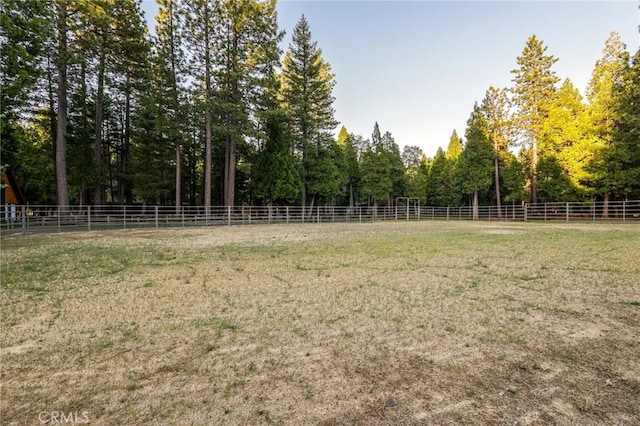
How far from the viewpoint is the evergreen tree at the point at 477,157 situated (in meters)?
24.8

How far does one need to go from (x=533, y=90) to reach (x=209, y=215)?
23.2 metres

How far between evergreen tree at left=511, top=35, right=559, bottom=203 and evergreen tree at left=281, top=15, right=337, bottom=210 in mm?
14164

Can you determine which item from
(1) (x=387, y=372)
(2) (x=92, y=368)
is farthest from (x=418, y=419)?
(2) (x=92, y=368)

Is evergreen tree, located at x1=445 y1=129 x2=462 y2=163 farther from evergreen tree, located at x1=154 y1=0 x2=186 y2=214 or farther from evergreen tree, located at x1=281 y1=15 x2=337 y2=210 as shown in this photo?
evergreen tree, located at x1=154 y1=0 x2=186 y2=214

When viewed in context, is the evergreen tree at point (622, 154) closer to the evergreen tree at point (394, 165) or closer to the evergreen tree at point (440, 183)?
the evergreen tree at point (440, 183)

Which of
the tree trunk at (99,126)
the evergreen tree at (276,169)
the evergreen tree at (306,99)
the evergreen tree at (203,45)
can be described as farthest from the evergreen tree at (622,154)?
the tree trunk at (99,126)

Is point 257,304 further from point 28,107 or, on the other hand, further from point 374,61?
point 28,107

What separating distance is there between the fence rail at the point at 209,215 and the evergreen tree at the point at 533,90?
3.44 metres

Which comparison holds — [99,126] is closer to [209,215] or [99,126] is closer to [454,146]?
[209,215]

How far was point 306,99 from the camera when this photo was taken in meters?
24.0

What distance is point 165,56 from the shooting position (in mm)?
17125

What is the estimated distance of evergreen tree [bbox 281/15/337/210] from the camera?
23969 millimetres

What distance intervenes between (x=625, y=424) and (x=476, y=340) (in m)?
0.86

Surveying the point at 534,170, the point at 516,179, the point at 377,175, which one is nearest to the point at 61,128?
the point at 377,175
